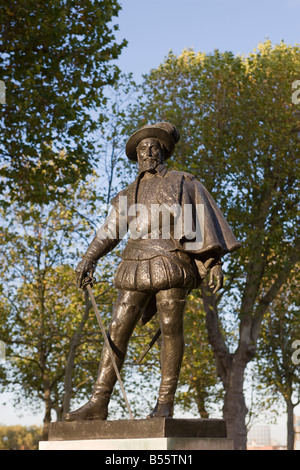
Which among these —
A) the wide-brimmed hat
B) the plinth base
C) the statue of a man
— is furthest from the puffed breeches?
the wide-brimmed hat

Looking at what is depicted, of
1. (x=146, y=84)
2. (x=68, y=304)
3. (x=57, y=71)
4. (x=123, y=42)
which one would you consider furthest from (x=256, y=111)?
(x=68, y=304)

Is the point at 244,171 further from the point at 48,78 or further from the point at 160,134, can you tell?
the point at 160,134

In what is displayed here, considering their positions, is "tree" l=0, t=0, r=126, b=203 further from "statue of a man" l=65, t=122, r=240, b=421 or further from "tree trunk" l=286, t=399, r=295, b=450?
"tree trunk" l=286, t=399, r=295, b=450

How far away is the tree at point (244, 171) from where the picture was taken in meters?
16.9

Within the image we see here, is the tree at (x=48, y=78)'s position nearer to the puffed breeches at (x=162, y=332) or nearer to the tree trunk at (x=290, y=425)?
the puffed breeches at (x=162, y=332)

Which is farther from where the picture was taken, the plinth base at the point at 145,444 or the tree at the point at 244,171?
the tree at the point at 244,171

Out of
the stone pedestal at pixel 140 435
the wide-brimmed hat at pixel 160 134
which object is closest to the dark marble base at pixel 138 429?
the stone pedestal at pixel 140 435

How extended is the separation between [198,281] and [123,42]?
8932mm

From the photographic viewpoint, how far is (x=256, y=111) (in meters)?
17.5

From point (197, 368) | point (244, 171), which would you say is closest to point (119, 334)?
point (244, 171)

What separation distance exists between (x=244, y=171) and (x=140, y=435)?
43.5 feet

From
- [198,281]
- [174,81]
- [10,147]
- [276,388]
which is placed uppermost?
[174,81]

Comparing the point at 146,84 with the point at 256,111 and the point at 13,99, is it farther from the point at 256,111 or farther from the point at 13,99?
the point at 13,99

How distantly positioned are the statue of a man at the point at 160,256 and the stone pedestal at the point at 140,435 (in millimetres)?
175
